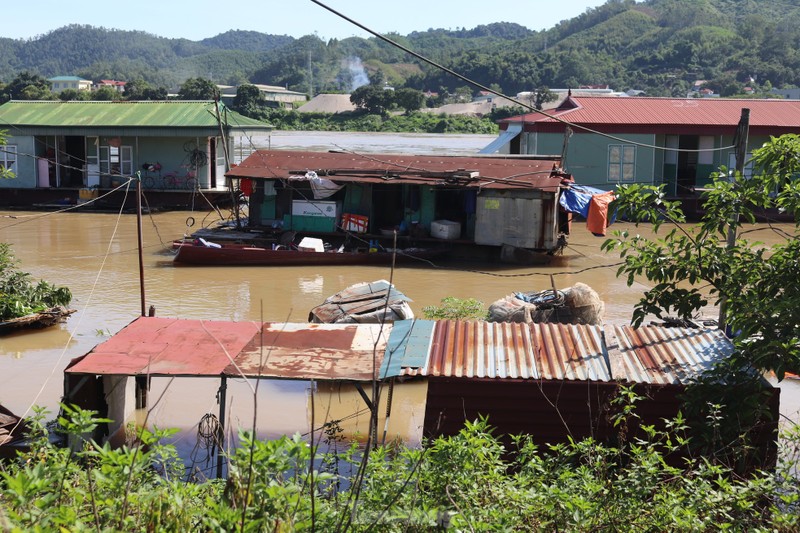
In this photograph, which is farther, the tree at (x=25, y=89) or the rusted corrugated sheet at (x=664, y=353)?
the tree at (x=25, y=89)

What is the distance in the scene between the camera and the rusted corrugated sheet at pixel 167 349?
28.2 feet

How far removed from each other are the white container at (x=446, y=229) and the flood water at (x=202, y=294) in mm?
837

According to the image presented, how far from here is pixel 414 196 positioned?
22.6 m

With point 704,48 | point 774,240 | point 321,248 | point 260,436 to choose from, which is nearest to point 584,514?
point 260,436

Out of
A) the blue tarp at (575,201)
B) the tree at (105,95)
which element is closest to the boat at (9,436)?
the blue tarp at (575,201)

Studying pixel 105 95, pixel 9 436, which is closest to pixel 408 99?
pixel 105 95

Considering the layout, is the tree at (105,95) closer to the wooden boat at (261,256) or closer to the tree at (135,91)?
the tree at (135,91)

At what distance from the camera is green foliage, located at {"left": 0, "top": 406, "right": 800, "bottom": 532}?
458 cm

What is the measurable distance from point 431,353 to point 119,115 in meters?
25.2

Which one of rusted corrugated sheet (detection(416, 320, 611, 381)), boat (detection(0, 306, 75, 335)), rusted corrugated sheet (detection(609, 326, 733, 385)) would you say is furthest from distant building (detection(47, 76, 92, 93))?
rusted corrugated sheet (detection(609, 326, 733, 385))

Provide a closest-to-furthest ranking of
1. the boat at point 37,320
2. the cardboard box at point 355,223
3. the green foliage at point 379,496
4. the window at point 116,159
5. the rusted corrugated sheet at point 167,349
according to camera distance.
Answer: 1. the green foliage at point 379,496
2. the rusted corrugated sheet at point 167,349
3. the boat at point 37,320
4. the cardboard box at point 355,223
5. the window at point 116,159

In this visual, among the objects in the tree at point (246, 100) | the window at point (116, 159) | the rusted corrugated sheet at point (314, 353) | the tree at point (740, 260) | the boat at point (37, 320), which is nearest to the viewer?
the tree at point (740, 260)

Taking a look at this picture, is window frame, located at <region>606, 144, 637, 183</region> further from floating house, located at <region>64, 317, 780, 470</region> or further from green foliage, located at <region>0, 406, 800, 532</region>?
green foliage, located at <region>0, 406, 800, 532</region>

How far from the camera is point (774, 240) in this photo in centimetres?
2606
